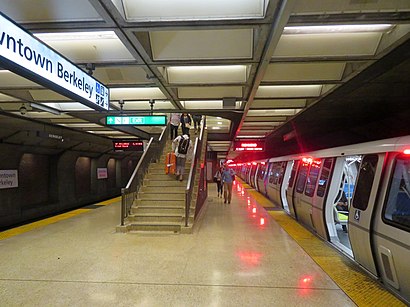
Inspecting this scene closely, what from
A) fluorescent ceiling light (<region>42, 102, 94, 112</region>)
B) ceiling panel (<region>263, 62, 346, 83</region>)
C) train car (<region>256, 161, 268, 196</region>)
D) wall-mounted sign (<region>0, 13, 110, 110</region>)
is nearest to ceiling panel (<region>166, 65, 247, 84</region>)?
ceiling panel (<region>263, 62, 346, 83</region>)

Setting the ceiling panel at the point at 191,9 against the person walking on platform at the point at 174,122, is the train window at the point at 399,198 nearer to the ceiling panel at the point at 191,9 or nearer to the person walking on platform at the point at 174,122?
the ceiling panel at the point at 191,9

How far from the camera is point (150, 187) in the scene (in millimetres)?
8508

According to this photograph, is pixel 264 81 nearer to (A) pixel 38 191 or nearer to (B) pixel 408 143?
(B) pixel 408 143

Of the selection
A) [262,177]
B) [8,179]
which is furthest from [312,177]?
[8,179]

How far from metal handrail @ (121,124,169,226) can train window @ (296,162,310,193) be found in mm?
4512

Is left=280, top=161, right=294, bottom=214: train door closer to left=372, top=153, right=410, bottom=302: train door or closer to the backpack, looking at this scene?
the backpack

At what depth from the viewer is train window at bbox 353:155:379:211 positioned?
4.22m

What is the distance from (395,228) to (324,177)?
10.3 feet

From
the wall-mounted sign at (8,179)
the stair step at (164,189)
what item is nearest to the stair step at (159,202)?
the stair step at (164,189)

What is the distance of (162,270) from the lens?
4375 mm

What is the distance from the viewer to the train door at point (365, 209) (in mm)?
4012

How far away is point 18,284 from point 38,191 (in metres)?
10.1

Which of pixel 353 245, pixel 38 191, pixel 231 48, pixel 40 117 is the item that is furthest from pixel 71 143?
pixel 353 245

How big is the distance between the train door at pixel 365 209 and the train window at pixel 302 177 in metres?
3.37
